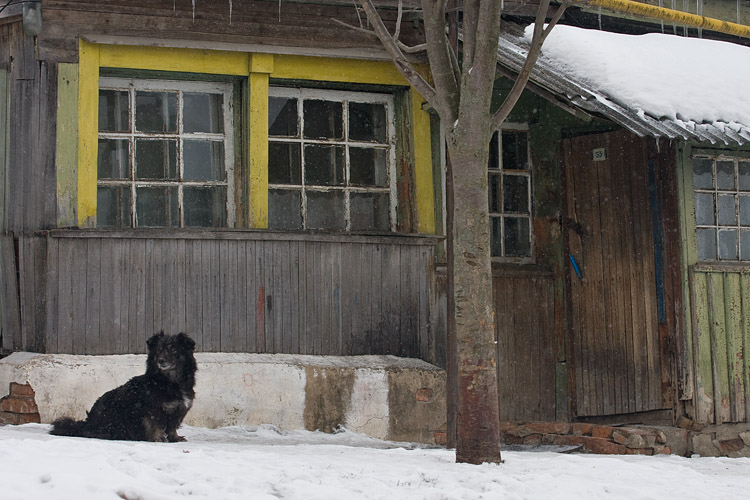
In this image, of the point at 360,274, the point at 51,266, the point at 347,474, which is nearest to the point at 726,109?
the point at 360,274

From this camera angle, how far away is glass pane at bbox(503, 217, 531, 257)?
1131cm

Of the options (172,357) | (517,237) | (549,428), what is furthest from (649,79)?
(172,357)

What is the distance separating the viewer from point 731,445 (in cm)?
1009

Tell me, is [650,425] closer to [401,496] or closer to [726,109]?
[726,109]

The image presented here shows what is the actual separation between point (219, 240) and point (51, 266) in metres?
1.53

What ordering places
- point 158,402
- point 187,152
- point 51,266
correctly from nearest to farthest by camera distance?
point 158,402
point 51,266
point 187,152

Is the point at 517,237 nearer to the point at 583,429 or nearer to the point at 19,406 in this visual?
the point at 583,429

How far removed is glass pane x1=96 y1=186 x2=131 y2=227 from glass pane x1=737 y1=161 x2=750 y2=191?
6.28 metres

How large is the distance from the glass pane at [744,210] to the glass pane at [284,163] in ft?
15.2

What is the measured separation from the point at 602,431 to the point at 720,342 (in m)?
1.65

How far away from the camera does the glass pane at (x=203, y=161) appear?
9.74 m

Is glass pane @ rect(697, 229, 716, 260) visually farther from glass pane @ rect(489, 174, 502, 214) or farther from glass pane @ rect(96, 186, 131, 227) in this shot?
glass pane @ rect(96, 186, 131, 227)

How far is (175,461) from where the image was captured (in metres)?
6.09

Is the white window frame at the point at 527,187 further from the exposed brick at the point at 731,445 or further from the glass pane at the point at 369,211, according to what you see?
the exposed brick at the point at 731,445
